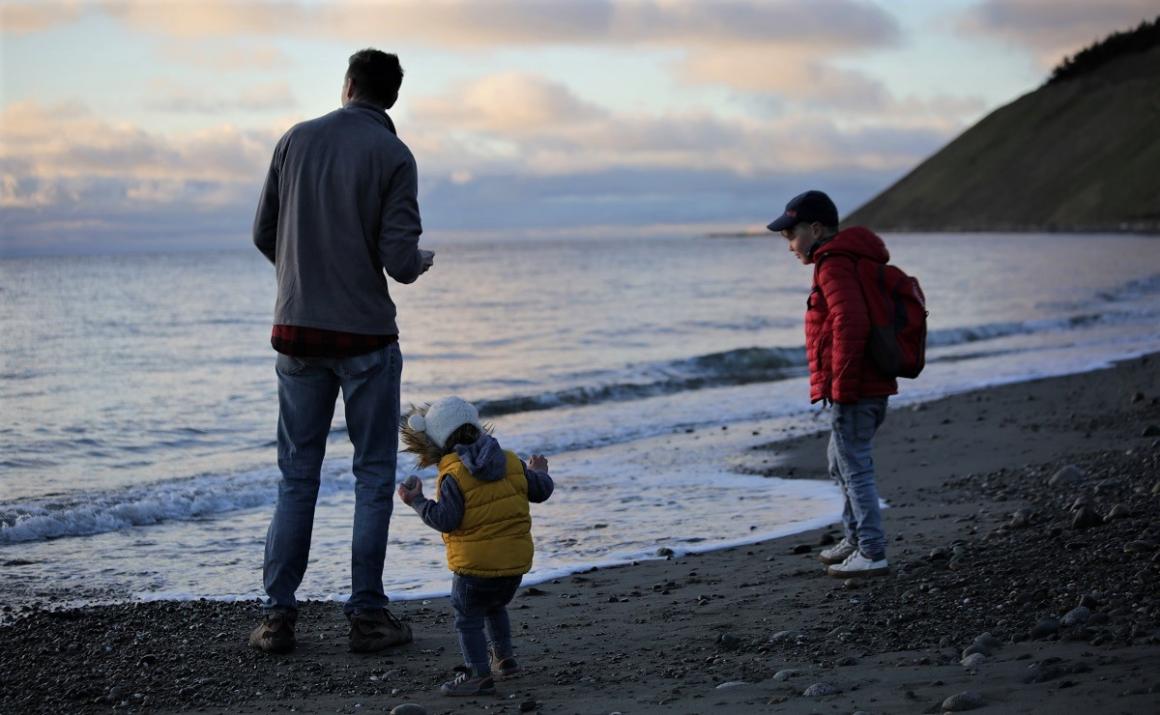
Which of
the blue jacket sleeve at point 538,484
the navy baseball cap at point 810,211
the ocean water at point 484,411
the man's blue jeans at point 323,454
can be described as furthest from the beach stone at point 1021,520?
the man's blue jeans at point 323,454

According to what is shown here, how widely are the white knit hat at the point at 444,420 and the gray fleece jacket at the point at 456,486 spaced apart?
8cm

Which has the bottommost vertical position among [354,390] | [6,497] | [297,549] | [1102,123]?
[6,497]

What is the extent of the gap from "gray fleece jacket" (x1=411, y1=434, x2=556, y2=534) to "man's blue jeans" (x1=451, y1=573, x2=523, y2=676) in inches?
9.1

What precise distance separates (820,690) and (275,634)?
7.76 feet

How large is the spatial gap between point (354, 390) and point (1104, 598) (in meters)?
3.16

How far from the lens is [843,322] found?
572cm

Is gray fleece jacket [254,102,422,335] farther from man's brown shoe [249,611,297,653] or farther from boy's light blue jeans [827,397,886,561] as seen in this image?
boy's light blue jeans [827,397,886,561]

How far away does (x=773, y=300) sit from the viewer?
116 ft

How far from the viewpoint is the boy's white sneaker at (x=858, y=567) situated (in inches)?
227

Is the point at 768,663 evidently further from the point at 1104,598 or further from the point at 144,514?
the point at 144,514

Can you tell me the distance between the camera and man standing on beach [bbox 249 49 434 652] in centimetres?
493

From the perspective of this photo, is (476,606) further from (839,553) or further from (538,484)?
(839,553)

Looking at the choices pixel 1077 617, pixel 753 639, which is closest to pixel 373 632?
pixel 753 639

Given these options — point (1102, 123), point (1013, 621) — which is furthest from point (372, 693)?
point (1102, 123)
